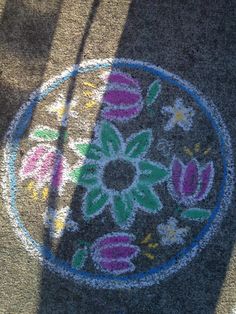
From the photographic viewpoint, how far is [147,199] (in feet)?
18.1

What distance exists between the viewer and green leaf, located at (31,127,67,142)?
223 inches

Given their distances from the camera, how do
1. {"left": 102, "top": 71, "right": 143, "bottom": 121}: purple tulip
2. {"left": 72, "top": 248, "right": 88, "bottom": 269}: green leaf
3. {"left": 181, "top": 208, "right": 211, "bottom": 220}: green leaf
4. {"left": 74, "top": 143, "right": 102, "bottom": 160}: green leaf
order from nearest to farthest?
{"left": 72, "top": 248, "right": 88, "bottom": 269}: green leaf < {"left": 181, "top": 208, "right": 211, "bottom": 220}: green leaf < {"left": 74, "top": 143, "right": 102, "bottom": 160}: green leaf < {"left": 102, "top": 71, "right": 143, "bottom": 121}: purple tulip

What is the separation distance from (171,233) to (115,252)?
0.56 metres

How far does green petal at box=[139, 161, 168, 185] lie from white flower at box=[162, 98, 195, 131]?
15.6 inches

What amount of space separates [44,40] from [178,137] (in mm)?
1697

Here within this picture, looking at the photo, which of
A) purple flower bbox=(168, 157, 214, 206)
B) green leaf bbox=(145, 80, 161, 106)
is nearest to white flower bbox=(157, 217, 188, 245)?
purple flower bbox=(168, 157, 214, 206)

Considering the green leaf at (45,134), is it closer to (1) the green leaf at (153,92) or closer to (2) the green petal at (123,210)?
(2) the green petal at (123,210)

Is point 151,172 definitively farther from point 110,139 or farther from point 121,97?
point 121,97

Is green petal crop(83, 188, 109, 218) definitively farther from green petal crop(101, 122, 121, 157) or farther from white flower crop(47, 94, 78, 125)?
white flower crop(47, 94, 78, 125)

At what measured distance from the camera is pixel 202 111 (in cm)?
574

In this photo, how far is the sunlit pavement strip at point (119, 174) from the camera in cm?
541

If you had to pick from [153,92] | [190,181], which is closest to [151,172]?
[190,181]

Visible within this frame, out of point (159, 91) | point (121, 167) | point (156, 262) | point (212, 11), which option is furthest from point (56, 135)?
point (212, 11)

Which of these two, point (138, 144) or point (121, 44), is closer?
point (138, 144)
